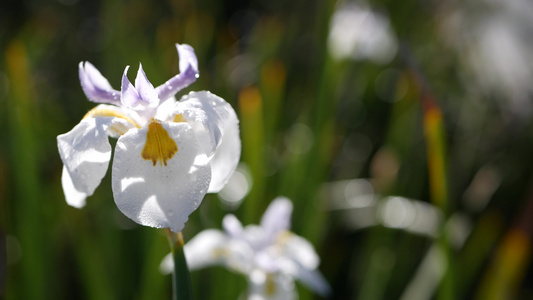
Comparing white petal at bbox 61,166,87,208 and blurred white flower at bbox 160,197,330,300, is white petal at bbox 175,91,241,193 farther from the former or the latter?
blurred white flower at bbox 160,197,330,300

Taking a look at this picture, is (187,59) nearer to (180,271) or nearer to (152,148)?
(152,148)

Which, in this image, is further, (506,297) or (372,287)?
(372,287)

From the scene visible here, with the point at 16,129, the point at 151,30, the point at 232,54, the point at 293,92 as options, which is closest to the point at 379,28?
the point at 293,92

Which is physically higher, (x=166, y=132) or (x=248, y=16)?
(x=248, y=16)

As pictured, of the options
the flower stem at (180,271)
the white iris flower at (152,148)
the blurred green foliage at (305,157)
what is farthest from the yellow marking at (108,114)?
the blurred green foliage at (305,157)

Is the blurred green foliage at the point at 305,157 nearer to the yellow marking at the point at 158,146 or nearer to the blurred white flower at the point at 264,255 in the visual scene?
the blurred white flower at the point at 264,255

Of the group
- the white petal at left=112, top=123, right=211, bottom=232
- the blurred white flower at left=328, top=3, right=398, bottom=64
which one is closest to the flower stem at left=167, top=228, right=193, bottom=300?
the white petal at left=112, top=123, right=211, bottom=232

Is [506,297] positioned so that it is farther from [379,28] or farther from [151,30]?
[151,30]

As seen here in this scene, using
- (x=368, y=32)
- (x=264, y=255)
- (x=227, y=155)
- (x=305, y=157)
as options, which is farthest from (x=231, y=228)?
(x=368, y=32)
